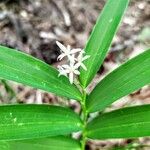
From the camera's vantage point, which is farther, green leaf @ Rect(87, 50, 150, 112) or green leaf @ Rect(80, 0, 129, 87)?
green leaf @ Rect(80, 0, 129, 87)

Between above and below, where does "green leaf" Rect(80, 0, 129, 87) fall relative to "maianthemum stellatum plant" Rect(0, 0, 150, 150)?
above

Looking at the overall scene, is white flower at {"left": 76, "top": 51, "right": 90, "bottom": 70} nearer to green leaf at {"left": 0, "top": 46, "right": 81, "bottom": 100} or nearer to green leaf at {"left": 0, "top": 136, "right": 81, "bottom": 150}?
green leaf at {"left": 0, "top": 46, "right": 81, "bottom": 100}

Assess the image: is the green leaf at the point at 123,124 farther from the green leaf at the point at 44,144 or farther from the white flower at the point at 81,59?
the white flower at the point at 81,59

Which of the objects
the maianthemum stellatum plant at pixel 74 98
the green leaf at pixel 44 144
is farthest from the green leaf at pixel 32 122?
the green leaf at pixel 44 144

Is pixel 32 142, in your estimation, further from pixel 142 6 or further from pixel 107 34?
pixel 142 6

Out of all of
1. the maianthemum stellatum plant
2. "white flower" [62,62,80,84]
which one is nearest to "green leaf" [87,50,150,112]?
the maianthemum stellatum plant

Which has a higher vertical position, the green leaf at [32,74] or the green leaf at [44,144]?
the green leaf at [32,74]

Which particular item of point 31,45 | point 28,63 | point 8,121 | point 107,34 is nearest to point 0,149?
point 8,121

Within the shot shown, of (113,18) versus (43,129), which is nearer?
(43,129)
